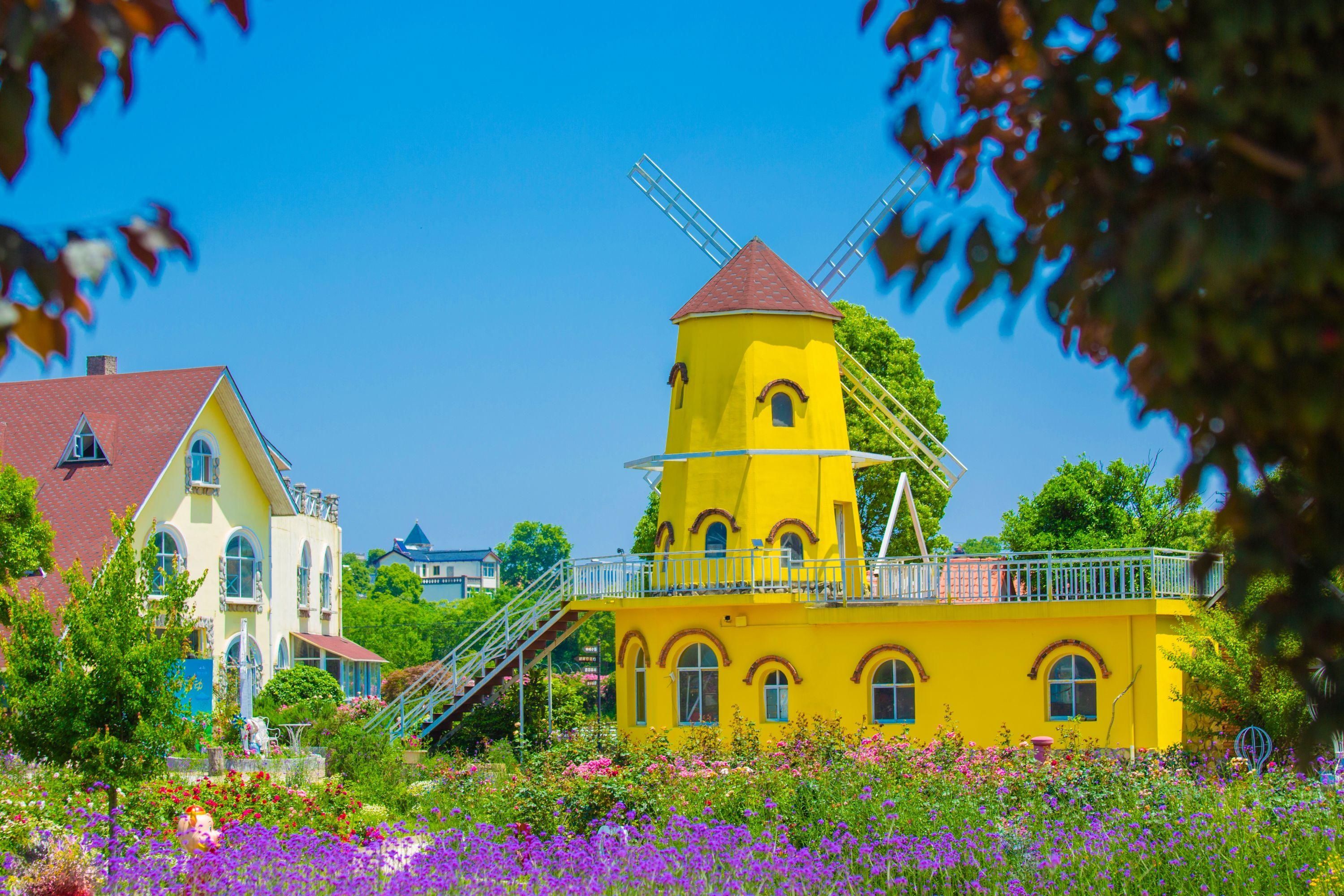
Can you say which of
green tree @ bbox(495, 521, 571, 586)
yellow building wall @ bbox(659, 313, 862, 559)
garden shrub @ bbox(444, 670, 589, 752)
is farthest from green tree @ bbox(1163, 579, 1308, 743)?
green tree @ bbox(495, 521, 571, 586)

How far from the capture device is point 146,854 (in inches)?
475

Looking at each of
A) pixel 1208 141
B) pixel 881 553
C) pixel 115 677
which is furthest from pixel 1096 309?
pixel 881 553

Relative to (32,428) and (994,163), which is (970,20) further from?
(32,428)

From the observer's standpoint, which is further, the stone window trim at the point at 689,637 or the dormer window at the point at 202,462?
the dormer window at the point at 202,462

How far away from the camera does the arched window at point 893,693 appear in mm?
25578

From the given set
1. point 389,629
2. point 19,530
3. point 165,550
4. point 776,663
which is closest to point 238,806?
point 19,530

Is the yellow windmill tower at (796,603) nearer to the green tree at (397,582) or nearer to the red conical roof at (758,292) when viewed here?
the red conical roof at (758,292)

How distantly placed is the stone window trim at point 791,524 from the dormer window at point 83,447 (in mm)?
16830

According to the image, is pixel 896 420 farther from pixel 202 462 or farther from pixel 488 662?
pixel 202 462

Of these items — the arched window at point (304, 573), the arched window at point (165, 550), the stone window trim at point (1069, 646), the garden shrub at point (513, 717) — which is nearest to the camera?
the stone window trim at point (1069, 646)

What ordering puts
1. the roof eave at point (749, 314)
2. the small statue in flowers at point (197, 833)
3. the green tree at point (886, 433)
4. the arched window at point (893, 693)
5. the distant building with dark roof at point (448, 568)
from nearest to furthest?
1. the small statue in flowers at point (197, 833)
2. the arched window at point (893, 693)
3. the roof eave at point (749, 314)
4. the green tree at point (886, 433)
5. the distant building with dark roof at point (448, 568)

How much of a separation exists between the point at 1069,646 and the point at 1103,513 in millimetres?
17543

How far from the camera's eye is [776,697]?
2683cm

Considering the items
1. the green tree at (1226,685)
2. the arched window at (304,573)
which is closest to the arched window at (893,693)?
the green tree at (1226,685)
